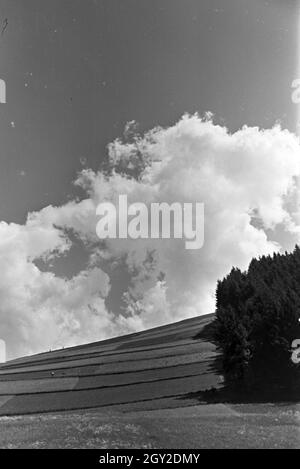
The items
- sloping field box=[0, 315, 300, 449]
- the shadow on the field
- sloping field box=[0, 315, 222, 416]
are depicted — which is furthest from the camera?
sloping field box=[0, 315, 222, 416]

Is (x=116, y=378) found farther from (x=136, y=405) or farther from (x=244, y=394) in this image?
(x=244, y=394)

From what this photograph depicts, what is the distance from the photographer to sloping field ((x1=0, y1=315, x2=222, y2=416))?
67438 mm

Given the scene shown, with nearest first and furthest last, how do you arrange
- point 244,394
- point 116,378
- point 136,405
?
point 244,394 < point 136,405 < point 116,378

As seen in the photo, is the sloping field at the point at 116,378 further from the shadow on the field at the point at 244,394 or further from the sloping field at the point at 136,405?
the shadow on the field at the point at 244,394

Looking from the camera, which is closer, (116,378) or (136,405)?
(136,405)

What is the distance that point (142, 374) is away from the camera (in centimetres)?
8300

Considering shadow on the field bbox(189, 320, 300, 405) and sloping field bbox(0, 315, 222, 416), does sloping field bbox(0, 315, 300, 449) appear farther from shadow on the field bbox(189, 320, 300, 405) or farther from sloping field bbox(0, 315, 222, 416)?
shadow on the field bbox(189, 320, 300, 405)

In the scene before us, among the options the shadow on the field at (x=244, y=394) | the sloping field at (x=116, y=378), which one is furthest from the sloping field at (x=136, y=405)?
the shadow on the field at (x=244, y=394)

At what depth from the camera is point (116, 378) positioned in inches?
3282

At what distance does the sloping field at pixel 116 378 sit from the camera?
221 ft

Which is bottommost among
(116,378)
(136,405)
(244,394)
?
(136,405)

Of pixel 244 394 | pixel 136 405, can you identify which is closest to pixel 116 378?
pixel 136 405

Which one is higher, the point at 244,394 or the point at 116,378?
the point at 116,378

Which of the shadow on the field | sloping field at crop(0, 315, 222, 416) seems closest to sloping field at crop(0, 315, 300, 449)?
sloping field at crop(0, 315, 222, 416)
